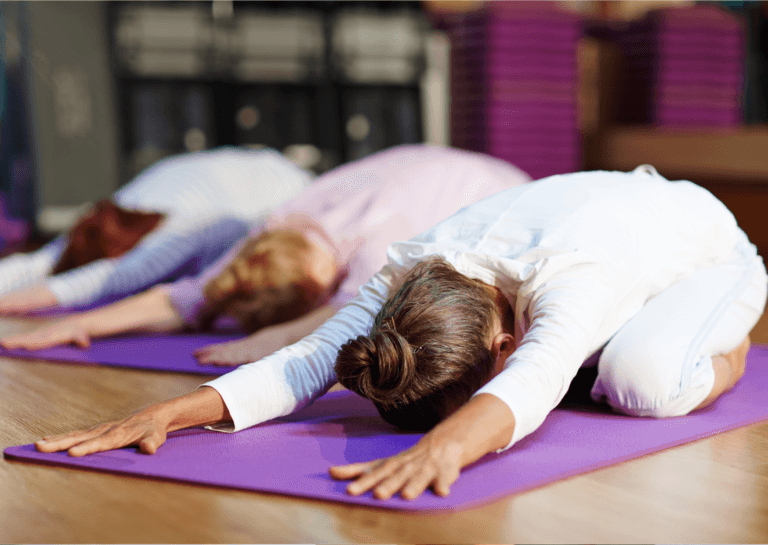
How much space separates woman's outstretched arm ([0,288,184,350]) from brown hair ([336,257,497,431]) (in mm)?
1080

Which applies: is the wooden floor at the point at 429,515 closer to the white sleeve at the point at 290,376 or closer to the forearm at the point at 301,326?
the white sleeve at the point at 290,376

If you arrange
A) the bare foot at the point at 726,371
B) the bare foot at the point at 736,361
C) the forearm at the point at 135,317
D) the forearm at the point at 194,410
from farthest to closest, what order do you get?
the forearm at the point at 135,317 < the bare foot at the point at 736,361 < the bare foot at the point at 726,371 < the forearm at the point at 194,410

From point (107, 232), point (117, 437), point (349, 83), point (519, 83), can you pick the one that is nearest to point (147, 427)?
point (117, 437)

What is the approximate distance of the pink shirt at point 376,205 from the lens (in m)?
2.04

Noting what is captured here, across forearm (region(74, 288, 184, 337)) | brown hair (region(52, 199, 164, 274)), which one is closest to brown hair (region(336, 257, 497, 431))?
forearm (region(74, 288, 184, 337))

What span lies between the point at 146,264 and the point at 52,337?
0.52 m

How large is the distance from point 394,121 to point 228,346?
11.6 feet

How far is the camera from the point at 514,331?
4.13ft

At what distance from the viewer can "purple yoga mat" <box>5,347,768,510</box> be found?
103cm

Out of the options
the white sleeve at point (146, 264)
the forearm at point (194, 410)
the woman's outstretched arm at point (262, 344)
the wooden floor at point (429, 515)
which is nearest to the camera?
the wooden floor at point (429, 515)

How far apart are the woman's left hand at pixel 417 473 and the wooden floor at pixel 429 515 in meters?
0.03

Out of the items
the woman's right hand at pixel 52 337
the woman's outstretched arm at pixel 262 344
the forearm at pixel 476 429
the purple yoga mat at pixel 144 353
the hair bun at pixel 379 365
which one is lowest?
the purple yoga mat at pixel 144 353

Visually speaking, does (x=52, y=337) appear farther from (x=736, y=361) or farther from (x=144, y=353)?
(x=736, y=361)

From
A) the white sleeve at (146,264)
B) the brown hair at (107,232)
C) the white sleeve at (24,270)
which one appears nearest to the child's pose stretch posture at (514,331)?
the white sleeve at (146,264)
